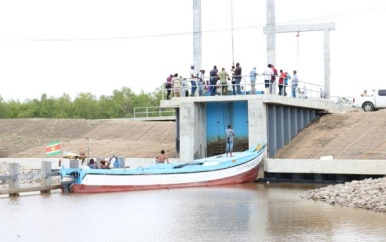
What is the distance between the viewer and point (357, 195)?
25.1 metres

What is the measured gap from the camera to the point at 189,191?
98.8 ft

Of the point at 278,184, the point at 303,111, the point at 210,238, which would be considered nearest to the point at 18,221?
the point at 210,238

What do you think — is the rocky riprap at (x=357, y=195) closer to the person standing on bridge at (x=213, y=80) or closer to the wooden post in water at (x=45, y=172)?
the wooden post in water at (x=45, y=172)

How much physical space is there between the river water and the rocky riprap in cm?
48

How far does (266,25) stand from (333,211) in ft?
64.7

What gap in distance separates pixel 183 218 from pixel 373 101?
29.4m

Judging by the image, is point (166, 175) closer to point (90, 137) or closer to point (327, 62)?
point (327, 62)

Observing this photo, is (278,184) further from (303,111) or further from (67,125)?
(67,125)

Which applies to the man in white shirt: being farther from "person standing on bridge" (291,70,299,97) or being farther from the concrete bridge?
"person standing on bridge" (291,70,299,97)

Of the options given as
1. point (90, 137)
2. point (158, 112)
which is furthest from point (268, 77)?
point (158, 112)

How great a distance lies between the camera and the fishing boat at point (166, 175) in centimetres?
2962

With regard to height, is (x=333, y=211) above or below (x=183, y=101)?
below

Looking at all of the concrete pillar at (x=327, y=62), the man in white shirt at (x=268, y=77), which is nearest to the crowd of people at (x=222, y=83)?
the man in white shirt at (x=268, y=77)

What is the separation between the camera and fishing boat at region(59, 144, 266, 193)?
29.6m
